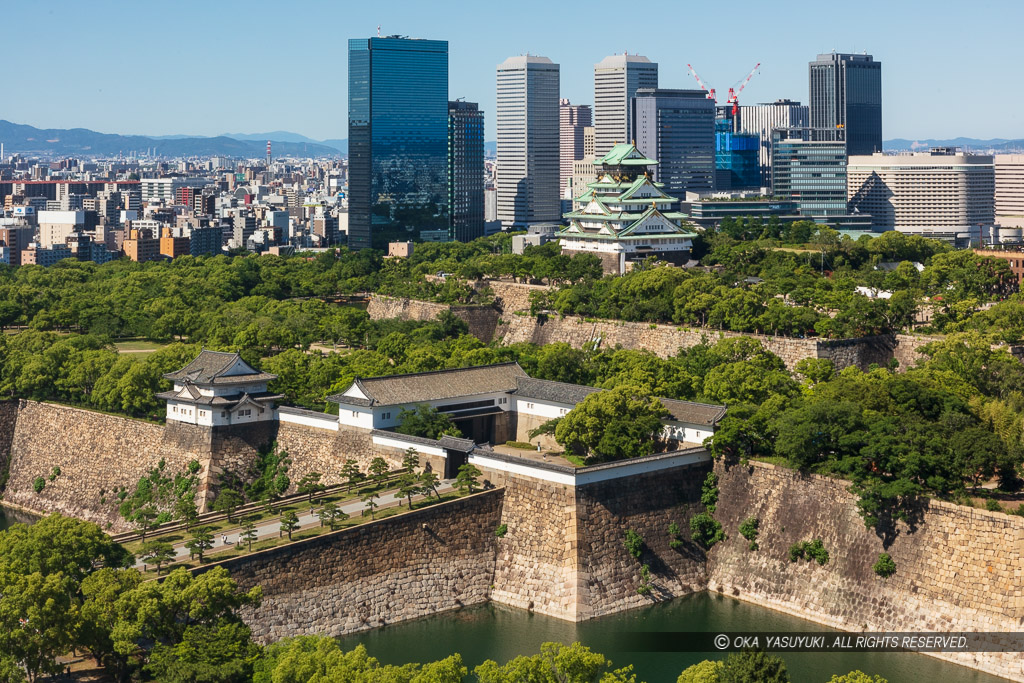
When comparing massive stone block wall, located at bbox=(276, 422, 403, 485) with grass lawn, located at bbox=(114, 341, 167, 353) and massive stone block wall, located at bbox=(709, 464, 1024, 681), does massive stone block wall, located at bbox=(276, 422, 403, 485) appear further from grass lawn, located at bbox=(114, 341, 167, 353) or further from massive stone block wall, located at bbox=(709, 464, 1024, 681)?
grass lawn, located at bbox=(114, 341, 167, 353)

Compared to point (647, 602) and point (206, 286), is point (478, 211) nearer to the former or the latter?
point (206, 286)

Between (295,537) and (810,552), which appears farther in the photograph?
(810,552)

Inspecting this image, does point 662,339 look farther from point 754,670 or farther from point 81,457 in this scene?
point 754,670

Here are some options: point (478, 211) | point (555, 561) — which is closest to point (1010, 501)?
point (555, 561)

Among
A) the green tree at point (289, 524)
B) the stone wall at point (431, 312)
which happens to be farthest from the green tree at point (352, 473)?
the stone wall at point (431, 312)

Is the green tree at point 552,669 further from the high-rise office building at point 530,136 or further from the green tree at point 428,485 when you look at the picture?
the high-rise office building at point 530,136

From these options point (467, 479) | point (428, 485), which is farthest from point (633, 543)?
point (428, 485)

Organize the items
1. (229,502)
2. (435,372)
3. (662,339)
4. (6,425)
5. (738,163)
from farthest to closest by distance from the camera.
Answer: (738,163), (662,339), (6,425), (435,372), (229,502)
